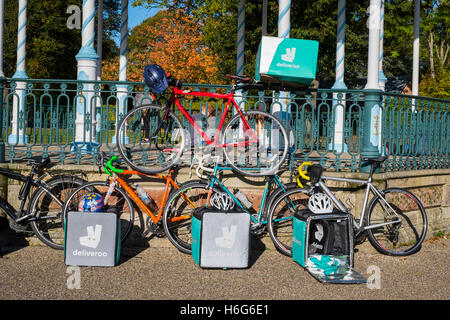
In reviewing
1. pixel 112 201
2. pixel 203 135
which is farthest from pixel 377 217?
pixel 112 201

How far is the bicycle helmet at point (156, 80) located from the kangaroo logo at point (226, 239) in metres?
1.76

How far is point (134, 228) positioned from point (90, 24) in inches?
123

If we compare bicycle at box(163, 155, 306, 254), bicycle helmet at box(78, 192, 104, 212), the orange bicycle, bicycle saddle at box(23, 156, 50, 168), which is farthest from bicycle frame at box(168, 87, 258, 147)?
bicycle saddle at box(23, 156, 50, 168)

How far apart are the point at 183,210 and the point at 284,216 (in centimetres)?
128

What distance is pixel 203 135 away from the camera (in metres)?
5.93

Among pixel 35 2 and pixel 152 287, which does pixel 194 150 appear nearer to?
pixel 152 287

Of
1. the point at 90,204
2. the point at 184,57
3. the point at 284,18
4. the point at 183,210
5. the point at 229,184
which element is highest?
the point at 184,57

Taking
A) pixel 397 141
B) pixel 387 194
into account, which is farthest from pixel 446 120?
pixel 387 194

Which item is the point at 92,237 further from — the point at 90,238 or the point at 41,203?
the point at 41,203

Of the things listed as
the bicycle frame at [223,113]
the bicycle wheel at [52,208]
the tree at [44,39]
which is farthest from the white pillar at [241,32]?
the tree at [44,39]

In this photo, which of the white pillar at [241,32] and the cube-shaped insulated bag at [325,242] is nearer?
the cube-shaped insulated bag at [325,242]

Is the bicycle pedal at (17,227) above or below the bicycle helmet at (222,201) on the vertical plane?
below

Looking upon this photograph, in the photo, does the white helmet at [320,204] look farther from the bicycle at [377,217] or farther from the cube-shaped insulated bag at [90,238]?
the cube-shaped insulated bag at [90,238]

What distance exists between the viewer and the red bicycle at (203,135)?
5852 millimetres
